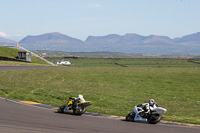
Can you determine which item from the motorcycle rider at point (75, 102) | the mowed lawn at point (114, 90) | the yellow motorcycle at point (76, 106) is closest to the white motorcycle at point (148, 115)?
the mowed lawn at point (114, 90)

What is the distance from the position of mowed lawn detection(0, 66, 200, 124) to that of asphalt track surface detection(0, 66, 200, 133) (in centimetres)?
281

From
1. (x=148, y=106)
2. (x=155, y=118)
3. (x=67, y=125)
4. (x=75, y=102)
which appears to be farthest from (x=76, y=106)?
(x=155, y=118)

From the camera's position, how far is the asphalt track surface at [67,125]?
1586cm

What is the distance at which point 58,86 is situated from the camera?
38031 mm

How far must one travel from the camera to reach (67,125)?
679 inches

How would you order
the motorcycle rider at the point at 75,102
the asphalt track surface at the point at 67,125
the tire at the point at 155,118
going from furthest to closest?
the motorcycle rider at the point at 75,102
the tire at the point at 155,118
the asphalt track surface at the point at 67,125

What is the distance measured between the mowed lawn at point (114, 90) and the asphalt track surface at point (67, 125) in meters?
2.81

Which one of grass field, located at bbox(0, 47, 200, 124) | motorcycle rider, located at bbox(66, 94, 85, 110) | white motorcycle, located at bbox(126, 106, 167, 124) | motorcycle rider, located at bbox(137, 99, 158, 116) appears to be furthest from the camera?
grass field, located at bbox(0, 47, 200, 124)

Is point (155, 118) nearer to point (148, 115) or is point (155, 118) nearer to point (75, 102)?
point (148, 115)

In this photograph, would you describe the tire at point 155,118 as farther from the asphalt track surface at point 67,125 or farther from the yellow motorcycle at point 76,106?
the yellow motorcycle at point 76,106

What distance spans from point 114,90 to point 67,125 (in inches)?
756

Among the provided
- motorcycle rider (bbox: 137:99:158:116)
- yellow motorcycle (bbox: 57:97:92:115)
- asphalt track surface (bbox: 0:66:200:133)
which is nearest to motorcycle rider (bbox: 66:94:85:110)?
yellow motorcycle (bbox: 57:97:92:115)

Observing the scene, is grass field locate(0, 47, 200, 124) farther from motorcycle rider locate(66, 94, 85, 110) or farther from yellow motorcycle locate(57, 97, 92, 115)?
motorcycle rider locate(66, 94, 85, 110)

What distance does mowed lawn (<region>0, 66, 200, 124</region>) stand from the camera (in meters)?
26.5
